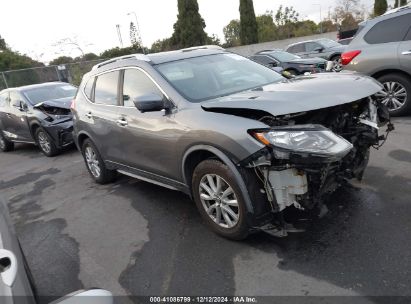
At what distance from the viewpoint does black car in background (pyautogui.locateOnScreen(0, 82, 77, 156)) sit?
8750 mm

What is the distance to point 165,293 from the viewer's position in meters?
3.08

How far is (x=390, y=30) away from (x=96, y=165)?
19.3ft

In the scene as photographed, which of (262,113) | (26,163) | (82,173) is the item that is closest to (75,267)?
(262,113)

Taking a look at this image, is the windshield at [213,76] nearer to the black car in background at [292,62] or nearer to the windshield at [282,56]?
the black car in background at [292,62]

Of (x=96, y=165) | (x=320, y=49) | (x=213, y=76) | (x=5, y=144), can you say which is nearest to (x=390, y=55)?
(x=213, y=76)

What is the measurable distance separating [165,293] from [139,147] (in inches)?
75.0

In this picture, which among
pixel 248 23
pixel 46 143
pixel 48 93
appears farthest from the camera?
pixel 248 23

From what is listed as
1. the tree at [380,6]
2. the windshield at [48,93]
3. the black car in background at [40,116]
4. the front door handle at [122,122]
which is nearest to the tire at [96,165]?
the front door handle at [122,122]

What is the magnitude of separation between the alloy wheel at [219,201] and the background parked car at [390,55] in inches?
189

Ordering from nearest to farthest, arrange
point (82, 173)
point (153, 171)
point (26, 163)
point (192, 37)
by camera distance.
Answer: point (153, 171) < point (82, 173) < point (26, 163) < point (192, 37)

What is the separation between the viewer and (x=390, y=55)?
273 inches

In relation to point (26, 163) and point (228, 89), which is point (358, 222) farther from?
point (26, 163)

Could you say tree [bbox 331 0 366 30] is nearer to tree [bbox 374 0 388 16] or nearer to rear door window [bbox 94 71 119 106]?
tree [bbox 374 0 388 16]

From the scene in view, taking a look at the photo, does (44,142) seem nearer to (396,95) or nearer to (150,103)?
(150,103)
